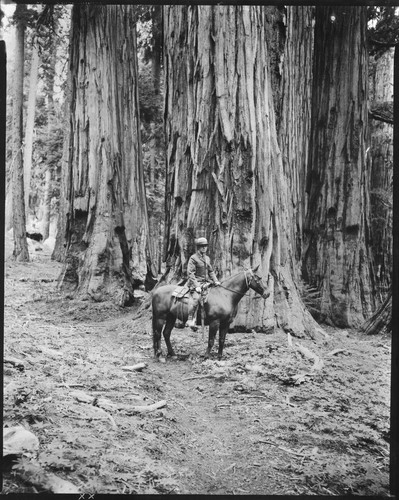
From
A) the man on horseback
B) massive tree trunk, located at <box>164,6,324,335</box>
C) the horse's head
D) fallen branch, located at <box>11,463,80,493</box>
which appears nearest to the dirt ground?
fallen branch, located at <box>11,463,80,493</box>

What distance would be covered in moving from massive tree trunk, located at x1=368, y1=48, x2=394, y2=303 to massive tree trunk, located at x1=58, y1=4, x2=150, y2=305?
178 cm

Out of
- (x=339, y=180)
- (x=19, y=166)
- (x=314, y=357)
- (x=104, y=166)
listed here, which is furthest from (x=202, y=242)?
(x=104, y=166)

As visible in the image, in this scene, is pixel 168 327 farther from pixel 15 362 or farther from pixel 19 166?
pixel 19 166

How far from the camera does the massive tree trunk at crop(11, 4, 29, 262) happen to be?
3.10 m

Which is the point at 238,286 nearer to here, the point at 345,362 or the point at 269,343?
the point at 269,343

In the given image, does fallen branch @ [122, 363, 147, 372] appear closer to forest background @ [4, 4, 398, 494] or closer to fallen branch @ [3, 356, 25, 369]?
forest background @ [4, 4, 398, 494]

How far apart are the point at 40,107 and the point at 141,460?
256 cm

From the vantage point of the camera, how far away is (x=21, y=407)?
8.91ft

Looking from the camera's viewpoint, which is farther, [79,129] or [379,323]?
[79,129]

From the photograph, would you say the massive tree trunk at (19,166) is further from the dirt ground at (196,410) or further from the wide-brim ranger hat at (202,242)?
the wide-brim ranger hat at (202,242)

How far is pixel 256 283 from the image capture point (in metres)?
3.33

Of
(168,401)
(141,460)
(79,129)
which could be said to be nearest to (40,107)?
(79,129)

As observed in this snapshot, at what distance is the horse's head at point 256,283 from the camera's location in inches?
130

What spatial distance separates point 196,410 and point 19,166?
1883 mm
